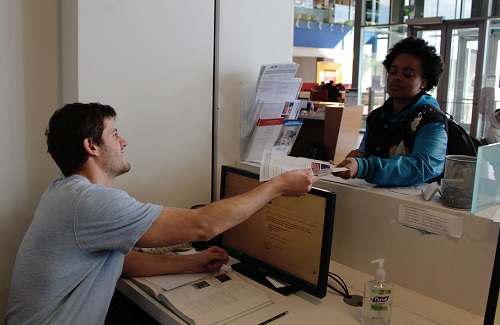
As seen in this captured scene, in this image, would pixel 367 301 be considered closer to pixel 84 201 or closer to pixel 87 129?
pixel 84 201

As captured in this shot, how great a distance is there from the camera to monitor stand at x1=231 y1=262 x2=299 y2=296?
157cm

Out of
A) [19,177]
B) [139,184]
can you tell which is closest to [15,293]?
[19,177]

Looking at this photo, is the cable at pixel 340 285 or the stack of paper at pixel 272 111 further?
the stack of paper at pixel 272 111

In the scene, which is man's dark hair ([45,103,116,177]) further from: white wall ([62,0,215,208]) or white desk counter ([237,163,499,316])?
white desk counter ([237,163,499,316])

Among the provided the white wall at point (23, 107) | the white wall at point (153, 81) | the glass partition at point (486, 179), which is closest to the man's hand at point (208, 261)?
the white wall at point (153, 81)

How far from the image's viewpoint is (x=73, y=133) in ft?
4.62

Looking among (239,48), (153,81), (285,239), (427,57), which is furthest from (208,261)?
(427,57)

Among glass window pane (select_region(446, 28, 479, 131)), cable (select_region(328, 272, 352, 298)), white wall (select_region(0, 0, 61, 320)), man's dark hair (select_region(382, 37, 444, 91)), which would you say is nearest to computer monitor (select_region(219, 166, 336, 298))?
cable (select_region(328, 272, 352, 298))

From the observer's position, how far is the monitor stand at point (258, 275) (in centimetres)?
157

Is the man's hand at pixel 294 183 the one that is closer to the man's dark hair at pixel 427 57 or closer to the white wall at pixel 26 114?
the white wall at pixel 26 114

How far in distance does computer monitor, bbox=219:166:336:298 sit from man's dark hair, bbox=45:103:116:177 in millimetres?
581

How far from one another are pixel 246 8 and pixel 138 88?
70cm

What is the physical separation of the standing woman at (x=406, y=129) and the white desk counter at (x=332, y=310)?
0.41m

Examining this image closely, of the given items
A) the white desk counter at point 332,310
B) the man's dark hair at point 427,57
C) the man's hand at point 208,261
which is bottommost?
the white desk counter at point 332,310
